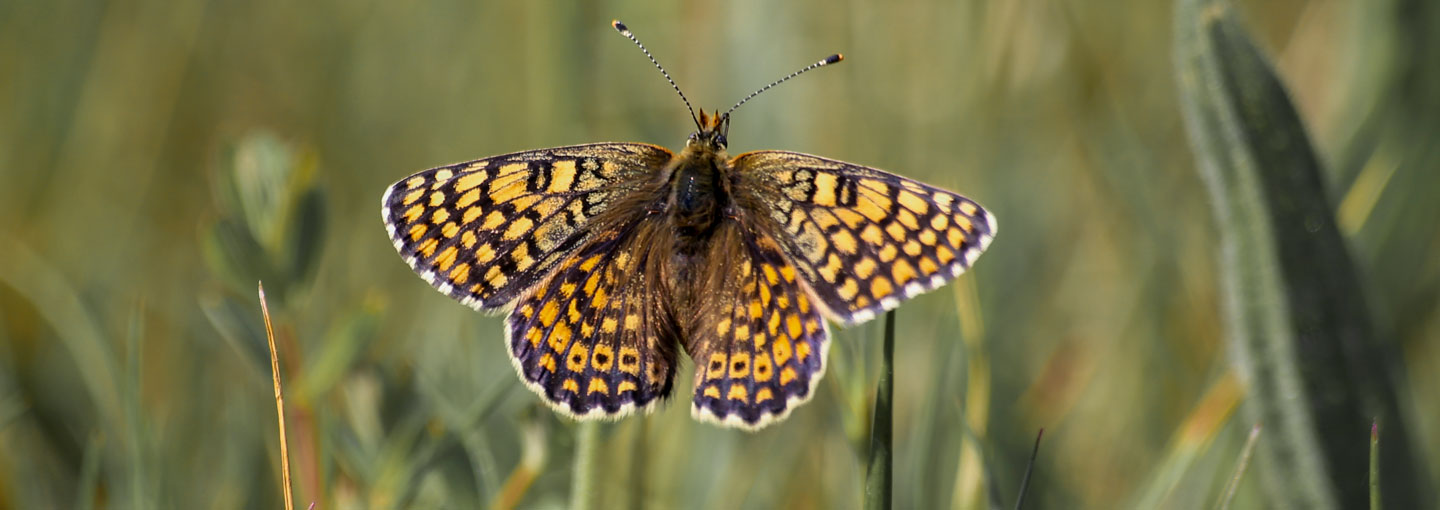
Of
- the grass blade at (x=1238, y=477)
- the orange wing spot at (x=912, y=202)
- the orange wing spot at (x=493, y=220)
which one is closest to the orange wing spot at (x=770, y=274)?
the orange wing spot at (x=912, y=202)

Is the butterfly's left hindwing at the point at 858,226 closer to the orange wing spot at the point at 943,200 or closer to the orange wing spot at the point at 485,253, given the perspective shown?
the orange wing spot at the point at 943,200

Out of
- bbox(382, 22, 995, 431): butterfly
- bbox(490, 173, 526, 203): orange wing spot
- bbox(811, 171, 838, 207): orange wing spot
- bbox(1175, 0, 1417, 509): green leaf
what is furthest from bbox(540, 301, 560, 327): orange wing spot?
bbox(1175, 0, 1417, 509): green leaf

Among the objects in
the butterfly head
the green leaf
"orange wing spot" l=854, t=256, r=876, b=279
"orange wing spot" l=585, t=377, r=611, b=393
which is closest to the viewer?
the green leaf

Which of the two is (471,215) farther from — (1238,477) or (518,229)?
(1238,477)

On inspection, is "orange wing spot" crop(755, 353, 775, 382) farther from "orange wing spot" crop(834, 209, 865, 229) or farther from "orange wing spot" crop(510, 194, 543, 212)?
"orange wing spot" crop(510, 194, 543, 212)

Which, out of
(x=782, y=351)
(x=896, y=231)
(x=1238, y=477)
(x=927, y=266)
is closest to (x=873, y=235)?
(x=896, y=231)

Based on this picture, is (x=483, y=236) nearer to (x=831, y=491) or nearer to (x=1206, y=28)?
(x=831, y=491)

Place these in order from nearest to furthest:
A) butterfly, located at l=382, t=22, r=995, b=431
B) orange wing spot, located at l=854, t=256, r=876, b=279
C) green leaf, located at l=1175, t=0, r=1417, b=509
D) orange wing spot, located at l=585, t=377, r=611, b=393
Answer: green leaf, located at l=1175, t=0, r=1417, b=509 < orange wing spot, located at l=585, t=377, r=611, b=393 < butterfly, located at l=382, t=22, r=995, b=431 < orange wing spot, located at l=854, t=256, r=876, b=279
